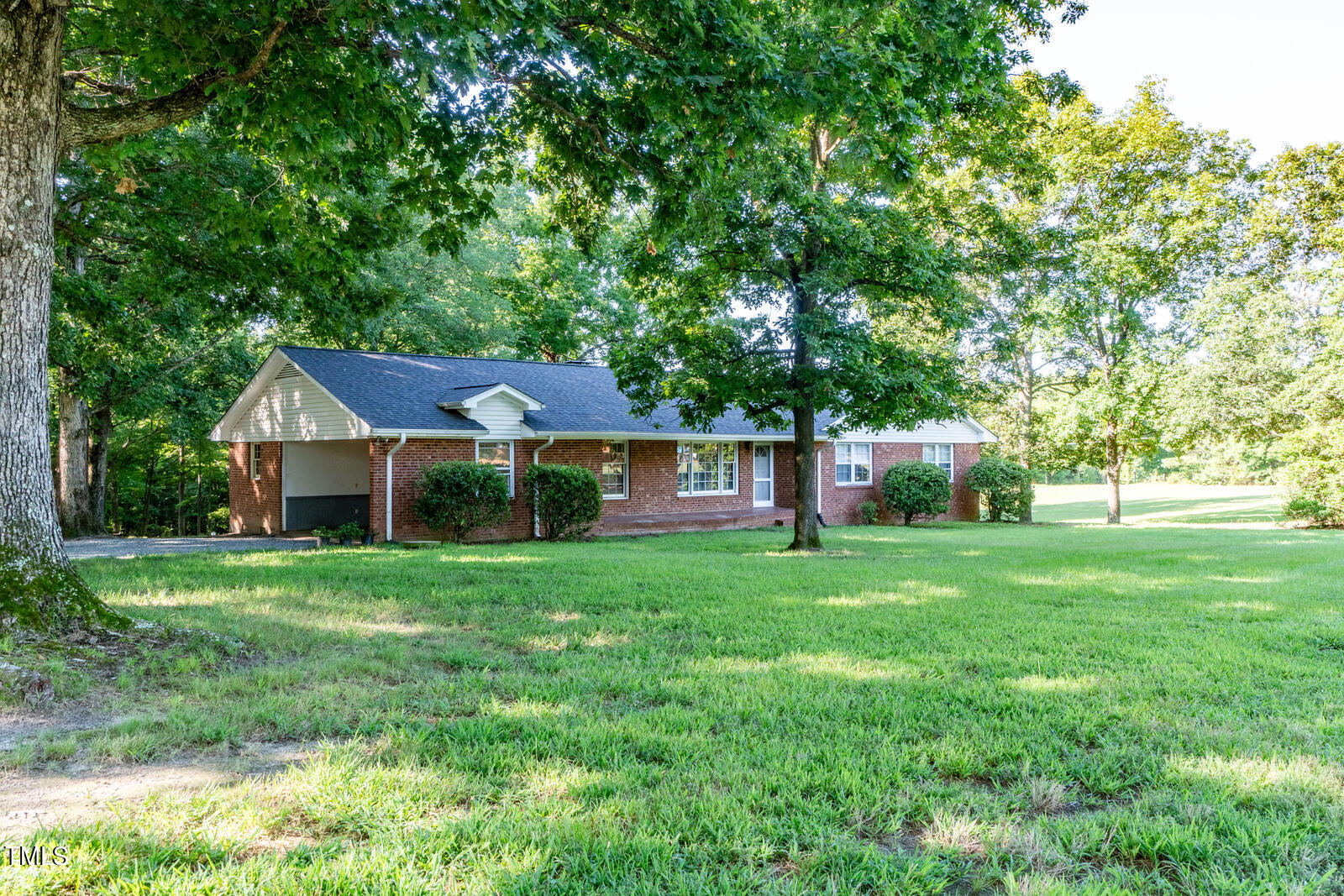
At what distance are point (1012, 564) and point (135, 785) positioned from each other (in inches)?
441

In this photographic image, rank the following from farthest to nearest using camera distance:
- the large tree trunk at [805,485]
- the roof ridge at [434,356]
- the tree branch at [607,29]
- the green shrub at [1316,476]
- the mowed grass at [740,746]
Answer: the green shrub at [1316,476], the roof ridge at [434,356], the large tree trunk at [805,485], the tree branch at [607,29], the mowed grass at [740,746]

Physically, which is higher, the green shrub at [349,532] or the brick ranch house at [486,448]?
Answer: the brick ranch house at [486,448]

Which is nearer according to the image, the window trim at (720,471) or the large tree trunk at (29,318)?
the large tree trunk at (29,318)

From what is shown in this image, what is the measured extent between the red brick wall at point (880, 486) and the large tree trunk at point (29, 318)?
1969 cm

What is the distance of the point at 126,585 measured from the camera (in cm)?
856

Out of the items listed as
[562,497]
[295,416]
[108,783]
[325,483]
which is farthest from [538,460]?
[108,783]

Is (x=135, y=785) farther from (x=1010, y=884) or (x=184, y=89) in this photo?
(x=184, y=89)

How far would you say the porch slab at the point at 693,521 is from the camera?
1900 cm

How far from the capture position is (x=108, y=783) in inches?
134

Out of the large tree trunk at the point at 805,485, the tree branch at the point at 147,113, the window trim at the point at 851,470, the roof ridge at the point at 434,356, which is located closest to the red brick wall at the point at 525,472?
the window trim at the point at 851,470

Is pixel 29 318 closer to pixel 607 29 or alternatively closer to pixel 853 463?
pixel 607 29

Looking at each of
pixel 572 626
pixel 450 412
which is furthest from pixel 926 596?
pixel 450 412

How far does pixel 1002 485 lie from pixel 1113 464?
192 inches

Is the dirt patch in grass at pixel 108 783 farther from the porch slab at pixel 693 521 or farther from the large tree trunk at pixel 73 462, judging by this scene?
the large tree trunk at pixel 73 462
